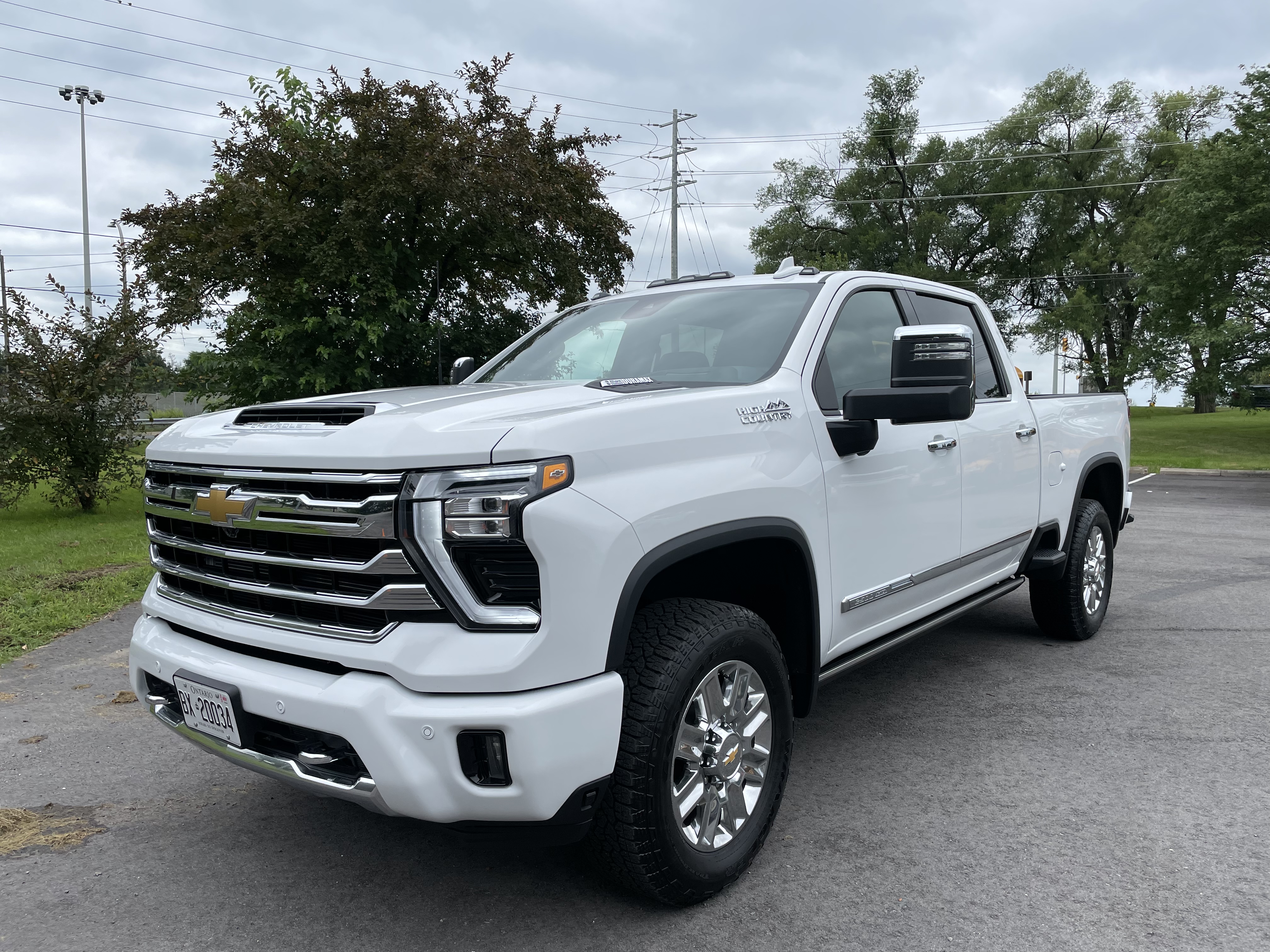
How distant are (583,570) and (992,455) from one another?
2759mm

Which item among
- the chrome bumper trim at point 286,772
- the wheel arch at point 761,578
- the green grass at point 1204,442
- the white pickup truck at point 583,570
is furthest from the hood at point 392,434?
the green grass at point 1204,442

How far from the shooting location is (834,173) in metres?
43.5

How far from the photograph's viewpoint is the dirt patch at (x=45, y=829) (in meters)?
3.28

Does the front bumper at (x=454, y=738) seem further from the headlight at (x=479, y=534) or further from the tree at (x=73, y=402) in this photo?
the tree at (x=73, y=402)

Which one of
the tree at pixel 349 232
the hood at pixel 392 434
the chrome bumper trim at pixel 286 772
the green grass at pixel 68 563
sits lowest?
the green grass at pixel 68 563

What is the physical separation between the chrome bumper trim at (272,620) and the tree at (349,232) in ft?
31.3

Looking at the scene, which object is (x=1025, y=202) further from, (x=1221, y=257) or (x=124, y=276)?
(x=124, y=276)

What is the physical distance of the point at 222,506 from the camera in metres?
2.74

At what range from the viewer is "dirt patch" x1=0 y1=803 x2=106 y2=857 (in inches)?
129

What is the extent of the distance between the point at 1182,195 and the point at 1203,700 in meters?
24.9

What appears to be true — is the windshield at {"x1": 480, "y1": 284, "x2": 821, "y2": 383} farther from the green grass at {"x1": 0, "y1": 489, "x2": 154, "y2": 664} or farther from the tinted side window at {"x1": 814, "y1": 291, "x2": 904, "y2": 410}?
the green grass at {"x1": 0, "y1": 489, "x2": 154, "y2": 664}

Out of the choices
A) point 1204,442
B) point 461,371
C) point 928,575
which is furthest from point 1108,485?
point 1204,442

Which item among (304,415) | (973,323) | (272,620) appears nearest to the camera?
(272,620)

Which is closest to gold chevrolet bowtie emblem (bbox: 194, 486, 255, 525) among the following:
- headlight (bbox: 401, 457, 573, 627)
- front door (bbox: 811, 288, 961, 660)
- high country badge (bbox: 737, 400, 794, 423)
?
headlight (bbox: 401, 457, 573, 627)
